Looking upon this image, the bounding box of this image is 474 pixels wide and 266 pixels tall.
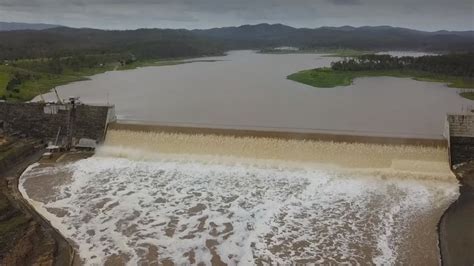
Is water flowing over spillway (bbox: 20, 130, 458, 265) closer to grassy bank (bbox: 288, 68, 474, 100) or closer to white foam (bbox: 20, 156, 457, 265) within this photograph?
white foam (bbox: 20, 156, 457, 265)

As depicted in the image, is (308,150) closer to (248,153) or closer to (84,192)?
(248,153)

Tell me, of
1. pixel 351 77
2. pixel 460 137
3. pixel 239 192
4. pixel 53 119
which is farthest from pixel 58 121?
pixel 351 77

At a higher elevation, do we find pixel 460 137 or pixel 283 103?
pixel 283 103

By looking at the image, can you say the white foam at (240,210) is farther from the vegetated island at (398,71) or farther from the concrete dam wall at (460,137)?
the vegetated island at (398,71)

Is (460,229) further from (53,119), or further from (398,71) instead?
(398,71)

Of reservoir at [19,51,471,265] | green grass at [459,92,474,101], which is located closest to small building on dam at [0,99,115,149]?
reservoir at [19,51,471,265]
